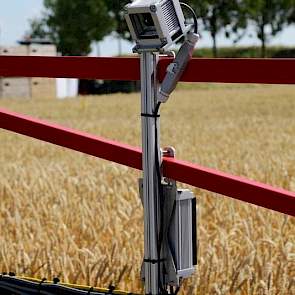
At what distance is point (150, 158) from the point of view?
6.80ft

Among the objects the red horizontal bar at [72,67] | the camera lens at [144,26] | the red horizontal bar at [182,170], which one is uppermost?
the camera lens at [144,26]

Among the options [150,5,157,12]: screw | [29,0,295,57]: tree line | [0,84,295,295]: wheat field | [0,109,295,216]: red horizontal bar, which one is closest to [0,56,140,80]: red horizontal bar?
[0,109,295,216]: red horizontal bar

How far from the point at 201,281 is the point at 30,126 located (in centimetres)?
84

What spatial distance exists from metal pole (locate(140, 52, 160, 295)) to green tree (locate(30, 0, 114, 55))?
5115 centimetres

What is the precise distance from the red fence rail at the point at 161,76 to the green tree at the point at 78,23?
50772 mm

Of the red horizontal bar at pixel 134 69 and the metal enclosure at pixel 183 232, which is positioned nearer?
the red horizontal bar at pixel 134 69

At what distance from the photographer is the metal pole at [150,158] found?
2052mm

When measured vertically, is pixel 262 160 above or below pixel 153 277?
below

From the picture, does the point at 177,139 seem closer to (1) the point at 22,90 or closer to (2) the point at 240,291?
(2) the point at 240,291

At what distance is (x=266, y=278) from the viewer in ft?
9.56

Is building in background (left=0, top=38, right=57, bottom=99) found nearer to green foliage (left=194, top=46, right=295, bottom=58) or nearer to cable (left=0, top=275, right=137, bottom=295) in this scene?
cable (left=0, top=275, right=137, bottom=295)

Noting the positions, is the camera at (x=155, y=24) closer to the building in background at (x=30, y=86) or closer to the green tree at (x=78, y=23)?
the building in background at (x=30, y=86)

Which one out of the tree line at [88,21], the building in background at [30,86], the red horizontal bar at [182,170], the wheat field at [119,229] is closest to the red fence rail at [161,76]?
the red horizontal bar at [182,170]

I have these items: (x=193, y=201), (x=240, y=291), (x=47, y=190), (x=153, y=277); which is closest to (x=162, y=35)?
(x=193, y=201)
